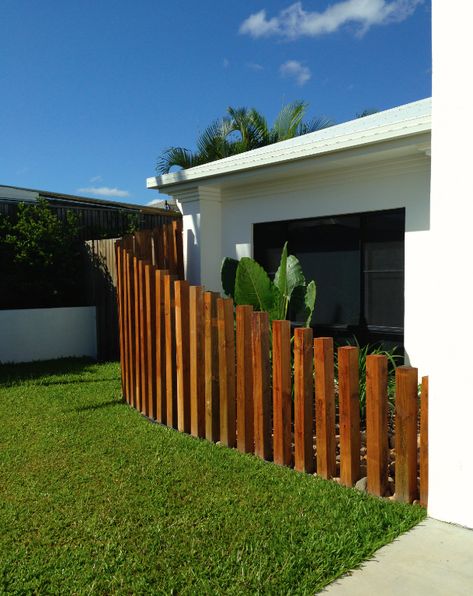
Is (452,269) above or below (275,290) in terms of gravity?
above

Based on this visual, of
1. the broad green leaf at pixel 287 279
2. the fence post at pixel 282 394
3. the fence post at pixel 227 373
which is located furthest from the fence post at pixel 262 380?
the broad green leaf at pixel 287 279

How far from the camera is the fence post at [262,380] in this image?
418 centimetres

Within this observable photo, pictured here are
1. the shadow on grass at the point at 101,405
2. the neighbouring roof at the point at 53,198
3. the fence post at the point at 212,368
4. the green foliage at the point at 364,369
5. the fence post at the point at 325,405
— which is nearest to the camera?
the fence post at the point at 325,405

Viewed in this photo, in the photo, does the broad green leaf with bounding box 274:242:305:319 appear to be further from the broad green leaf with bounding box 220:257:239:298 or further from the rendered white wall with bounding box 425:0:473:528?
the rendered white wall with bounding box 425:0:473:528

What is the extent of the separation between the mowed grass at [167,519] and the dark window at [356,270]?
2539 mm

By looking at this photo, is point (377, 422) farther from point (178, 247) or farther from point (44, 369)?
point (44, 369)

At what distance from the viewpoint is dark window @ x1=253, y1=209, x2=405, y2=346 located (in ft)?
19.3

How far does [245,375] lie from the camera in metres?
4.31

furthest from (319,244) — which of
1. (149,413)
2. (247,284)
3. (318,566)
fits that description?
(318,566)

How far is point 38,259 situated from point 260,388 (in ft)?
22.6

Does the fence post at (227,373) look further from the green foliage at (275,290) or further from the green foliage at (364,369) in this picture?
the green foliage at (364,369)

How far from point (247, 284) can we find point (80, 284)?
5609mm

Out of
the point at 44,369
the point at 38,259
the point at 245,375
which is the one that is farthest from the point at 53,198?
the point at 245,375

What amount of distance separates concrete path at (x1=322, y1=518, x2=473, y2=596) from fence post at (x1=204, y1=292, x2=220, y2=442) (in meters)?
2.09
